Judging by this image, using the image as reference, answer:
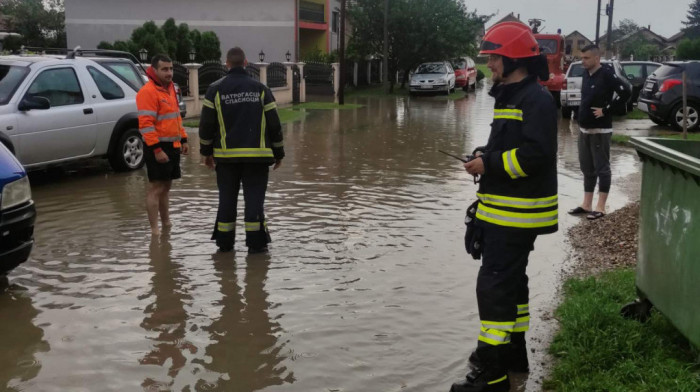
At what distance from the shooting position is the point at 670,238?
4207 mm

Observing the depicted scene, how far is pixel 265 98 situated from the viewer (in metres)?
6.47

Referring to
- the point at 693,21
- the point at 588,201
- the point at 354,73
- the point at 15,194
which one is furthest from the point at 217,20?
the point at 693,21

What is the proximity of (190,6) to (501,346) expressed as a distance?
35860 millimetres

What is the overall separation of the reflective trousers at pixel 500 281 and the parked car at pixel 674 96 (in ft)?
48.8

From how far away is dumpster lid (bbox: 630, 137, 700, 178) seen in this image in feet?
13.1

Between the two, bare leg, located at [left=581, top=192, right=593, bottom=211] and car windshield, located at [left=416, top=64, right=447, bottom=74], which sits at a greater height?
car windshield, located at [left=416, top=64, right=447, bottom=74]

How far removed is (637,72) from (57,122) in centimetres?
1971

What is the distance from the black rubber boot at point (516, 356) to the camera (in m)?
4.23

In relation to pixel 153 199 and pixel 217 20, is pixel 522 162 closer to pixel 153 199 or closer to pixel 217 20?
pixel 153 199

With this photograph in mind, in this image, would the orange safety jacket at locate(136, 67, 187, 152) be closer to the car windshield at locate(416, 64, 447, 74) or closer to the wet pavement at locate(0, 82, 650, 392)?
the wet pavement at locate(0, 82, 650, 392)

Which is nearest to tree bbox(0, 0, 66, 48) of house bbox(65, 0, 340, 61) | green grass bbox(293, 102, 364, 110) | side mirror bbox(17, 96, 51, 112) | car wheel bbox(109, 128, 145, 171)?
house bbox(65, 0, 340, 61)

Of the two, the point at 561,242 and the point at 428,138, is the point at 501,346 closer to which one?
the point at 561,242

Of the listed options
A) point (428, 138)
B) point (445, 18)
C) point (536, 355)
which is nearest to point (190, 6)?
point (445, 18)

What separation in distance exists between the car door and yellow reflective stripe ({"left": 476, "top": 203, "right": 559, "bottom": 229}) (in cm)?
689
